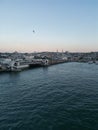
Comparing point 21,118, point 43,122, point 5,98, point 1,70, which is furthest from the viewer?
point 1,70

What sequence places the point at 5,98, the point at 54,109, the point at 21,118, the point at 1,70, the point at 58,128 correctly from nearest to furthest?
1. the point at 58,128
2. the point at 21,118
3. the point at 54,109
4. the point at 5,98
5. the point at 1,70

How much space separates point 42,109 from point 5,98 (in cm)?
776

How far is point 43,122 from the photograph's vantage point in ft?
49.4

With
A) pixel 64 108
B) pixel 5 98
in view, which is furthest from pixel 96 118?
pixel 5 98

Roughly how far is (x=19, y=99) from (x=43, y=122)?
8.52 m

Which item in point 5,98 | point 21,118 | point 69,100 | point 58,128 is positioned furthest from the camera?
point 5,98

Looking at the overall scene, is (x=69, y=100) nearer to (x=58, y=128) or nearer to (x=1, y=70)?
(x=58, y=128)

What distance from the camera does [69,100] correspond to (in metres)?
21.5

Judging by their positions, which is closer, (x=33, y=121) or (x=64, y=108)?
(x=33, y=121)

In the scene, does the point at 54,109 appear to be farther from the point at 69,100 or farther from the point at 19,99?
the point at 19,99

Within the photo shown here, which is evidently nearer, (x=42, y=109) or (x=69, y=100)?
(x=42, y=109)

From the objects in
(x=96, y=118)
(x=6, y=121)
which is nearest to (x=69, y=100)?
(x=96, y=118)

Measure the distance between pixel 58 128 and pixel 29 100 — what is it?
9056mm

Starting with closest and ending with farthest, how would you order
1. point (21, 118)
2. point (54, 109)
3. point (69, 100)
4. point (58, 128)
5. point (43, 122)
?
point (58, 128) → point (43, 122) → point (21, 118) → point (54, 109) → point (69, 100)
